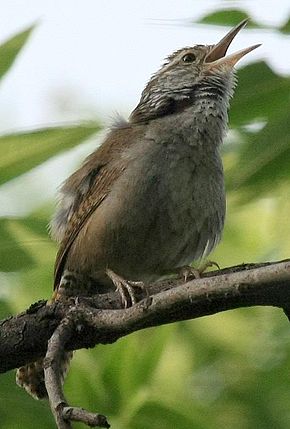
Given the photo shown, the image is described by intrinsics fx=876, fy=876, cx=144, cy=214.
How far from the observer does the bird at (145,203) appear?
3322 millimetres

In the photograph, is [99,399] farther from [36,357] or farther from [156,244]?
[156,244]

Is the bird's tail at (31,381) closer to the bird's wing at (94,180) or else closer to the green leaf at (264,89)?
the bird's wing at (94,180)

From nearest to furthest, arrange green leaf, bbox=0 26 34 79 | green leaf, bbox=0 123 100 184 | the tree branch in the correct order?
the tree branch < green leaf, bbox=0 123 100 184 < green leaf, bbox=0 26 34 79

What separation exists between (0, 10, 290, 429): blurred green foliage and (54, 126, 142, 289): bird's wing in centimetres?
64

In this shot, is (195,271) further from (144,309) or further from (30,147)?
(144,309)

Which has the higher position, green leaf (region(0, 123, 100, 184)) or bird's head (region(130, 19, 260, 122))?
green leaf (region(0, 123, 100, 184))

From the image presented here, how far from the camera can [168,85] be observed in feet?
13.4

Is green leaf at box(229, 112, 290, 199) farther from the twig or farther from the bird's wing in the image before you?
the bird's wing

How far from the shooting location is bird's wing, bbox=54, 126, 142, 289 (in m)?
3.47

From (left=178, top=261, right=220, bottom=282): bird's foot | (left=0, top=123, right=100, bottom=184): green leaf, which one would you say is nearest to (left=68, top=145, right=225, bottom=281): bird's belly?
(left=178, top=261, right=220, bottom=282): bird's foot

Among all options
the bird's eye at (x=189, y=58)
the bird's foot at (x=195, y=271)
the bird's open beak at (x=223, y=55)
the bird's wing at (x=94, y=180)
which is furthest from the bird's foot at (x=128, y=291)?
the bird's eye at (x=189, y=58)

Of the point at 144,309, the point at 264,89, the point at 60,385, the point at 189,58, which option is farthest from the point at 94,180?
the point at 60,385

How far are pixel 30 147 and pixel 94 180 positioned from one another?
108 cm

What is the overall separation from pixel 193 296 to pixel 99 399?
67cm
